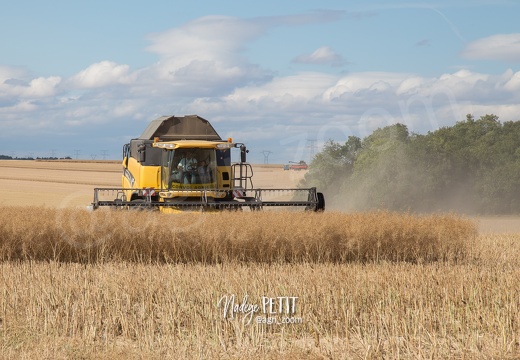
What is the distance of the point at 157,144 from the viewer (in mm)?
15336

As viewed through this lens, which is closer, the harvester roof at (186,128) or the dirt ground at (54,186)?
the harvester roof at (186,128)

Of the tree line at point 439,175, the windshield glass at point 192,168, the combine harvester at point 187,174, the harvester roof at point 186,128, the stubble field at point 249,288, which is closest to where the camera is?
the stubble field at point 249,288

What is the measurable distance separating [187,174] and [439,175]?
17128 millimetres

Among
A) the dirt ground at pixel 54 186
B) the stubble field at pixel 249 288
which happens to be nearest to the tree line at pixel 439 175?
the dirt ground at pixel 54 186

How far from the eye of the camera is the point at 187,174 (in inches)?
609

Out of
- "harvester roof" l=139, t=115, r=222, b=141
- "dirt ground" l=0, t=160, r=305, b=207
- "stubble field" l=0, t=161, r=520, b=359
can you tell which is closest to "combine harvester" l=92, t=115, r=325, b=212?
"harvester roof" l=139, t=115, r=222, b=141

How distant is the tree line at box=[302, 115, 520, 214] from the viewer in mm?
30078

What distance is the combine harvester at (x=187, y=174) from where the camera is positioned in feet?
47.9

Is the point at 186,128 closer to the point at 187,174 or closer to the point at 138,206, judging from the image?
the point at 187,174

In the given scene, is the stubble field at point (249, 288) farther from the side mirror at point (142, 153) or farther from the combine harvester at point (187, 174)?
the side mirror at point (142, 153)

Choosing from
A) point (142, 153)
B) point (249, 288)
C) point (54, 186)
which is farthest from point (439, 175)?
point (54, 186)

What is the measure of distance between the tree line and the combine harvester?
47.7 ft

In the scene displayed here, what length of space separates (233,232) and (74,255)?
2.77m

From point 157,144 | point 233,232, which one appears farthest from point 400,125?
point 233,232
